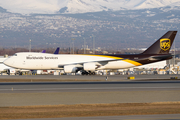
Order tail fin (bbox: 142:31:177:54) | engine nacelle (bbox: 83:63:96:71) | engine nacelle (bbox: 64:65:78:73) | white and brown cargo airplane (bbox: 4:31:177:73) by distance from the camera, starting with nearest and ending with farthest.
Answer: engine nacelle (bbox: 64:65:78:73), engine nacelle (bbox: 83:63:96:71), white and brown cargo airplane (bbox: 4:31:177:73), tail fin (bbox: 142:31:177:54)

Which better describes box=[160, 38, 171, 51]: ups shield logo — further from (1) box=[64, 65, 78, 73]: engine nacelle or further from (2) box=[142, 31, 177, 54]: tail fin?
(1) box=[64, 65, 78, 73]: engine nacelle

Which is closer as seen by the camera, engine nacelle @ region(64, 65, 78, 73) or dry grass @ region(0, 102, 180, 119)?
dry grass @ region(0, 102, 180, 119)

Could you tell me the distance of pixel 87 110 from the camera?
2228cm

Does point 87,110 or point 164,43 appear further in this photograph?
point 164,43

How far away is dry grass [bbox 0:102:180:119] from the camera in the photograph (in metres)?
20.7

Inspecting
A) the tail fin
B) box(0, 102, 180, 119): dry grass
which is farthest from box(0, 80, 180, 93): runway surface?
the tail fin

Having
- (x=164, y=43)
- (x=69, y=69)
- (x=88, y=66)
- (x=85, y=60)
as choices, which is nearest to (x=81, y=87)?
(x=69, y=69)

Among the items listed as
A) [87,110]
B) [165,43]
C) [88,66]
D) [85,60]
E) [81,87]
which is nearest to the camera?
[87,110]

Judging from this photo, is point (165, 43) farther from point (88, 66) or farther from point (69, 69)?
point (69, 69)

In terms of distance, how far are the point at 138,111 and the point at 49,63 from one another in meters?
42.5

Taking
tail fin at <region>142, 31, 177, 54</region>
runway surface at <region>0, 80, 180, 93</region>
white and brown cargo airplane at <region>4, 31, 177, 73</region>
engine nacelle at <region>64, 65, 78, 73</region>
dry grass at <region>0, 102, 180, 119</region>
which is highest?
tail fin at <region>142, 31, 177, 54</region>

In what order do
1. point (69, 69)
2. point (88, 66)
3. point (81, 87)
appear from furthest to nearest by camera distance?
point (88, 66) < point (69, 69) < point (81, 87)

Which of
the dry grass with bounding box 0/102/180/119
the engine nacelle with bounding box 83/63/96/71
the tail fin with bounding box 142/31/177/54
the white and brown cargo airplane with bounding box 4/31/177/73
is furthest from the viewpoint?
the tail fin with bounding box 142/31/177/54

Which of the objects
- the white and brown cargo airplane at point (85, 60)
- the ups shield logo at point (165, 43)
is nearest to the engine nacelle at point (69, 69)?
the white and brown cargo airplane at point (85, 60)
